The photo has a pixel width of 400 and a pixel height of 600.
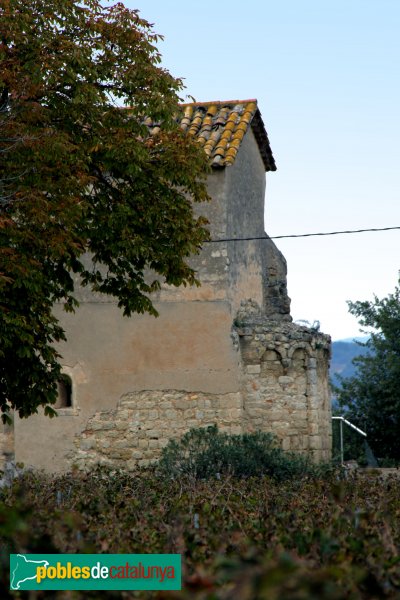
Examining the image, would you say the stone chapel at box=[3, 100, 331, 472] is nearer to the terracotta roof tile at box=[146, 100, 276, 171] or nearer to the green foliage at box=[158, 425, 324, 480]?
the terracotta roof tile at box=[146, 100, 276, 171]

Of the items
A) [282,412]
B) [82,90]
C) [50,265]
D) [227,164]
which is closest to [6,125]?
[82,90]

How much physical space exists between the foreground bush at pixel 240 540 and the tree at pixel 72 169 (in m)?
3.02

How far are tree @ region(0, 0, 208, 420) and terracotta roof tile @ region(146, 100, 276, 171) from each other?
412cm

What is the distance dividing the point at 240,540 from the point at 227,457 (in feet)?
33.6

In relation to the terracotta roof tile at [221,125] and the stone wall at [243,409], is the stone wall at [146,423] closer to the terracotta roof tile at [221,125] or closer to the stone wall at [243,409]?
the stone wall at [243,409]

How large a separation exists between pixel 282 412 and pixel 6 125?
829 centimetres

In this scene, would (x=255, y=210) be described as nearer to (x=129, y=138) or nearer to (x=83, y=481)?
(x=129, y=138)

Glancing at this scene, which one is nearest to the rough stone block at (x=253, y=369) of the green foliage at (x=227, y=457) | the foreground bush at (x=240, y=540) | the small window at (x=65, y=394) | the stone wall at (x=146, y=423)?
the stone wall at (x=146, y=423)

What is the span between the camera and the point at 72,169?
14.3 meters

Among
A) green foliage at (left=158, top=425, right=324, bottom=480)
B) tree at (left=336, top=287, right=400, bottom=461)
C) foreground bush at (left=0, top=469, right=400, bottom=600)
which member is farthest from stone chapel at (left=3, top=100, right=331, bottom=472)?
tree at (left=336, top=287, right=400, bottom=461)

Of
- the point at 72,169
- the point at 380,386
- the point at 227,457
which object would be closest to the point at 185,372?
the point at 227,457

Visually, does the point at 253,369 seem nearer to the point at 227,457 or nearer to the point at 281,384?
the point at 281,384

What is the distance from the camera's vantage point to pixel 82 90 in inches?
559

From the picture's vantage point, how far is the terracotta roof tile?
19484 millimetres
